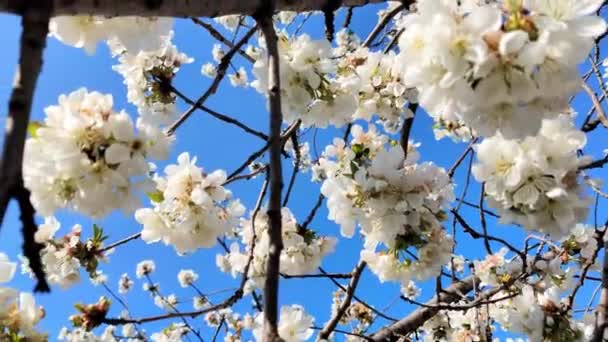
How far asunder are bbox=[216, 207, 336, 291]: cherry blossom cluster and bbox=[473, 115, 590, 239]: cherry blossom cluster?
44.7 inches

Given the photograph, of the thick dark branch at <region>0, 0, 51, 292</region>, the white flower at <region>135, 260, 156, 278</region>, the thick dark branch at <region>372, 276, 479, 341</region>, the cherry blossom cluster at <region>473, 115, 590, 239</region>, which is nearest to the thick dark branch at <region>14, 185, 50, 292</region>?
the thick dark branch at <region>0, 0, 51, 292</region>

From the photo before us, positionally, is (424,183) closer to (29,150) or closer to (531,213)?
(531,213)

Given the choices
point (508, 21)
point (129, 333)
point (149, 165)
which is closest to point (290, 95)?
point (149, 165)

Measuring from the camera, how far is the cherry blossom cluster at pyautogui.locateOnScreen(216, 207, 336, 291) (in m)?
2.50

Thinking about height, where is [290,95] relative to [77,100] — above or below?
above

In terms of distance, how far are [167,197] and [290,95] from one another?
1.89 ft

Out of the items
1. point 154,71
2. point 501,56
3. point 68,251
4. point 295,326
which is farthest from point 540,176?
point 68,251

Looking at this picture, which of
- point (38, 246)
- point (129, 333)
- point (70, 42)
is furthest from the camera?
point (129, 333)

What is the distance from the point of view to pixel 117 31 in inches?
67.2

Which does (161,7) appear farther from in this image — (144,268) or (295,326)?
(144,268)

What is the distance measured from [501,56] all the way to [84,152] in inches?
40.1

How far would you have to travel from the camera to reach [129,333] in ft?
26.8

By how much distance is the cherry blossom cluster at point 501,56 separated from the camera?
1166 mm

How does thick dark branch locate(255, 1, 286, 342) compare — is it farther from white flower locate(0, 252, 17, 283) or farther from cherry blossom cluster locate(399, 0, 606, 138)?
white flower locate(0, 252, 17, 283)
